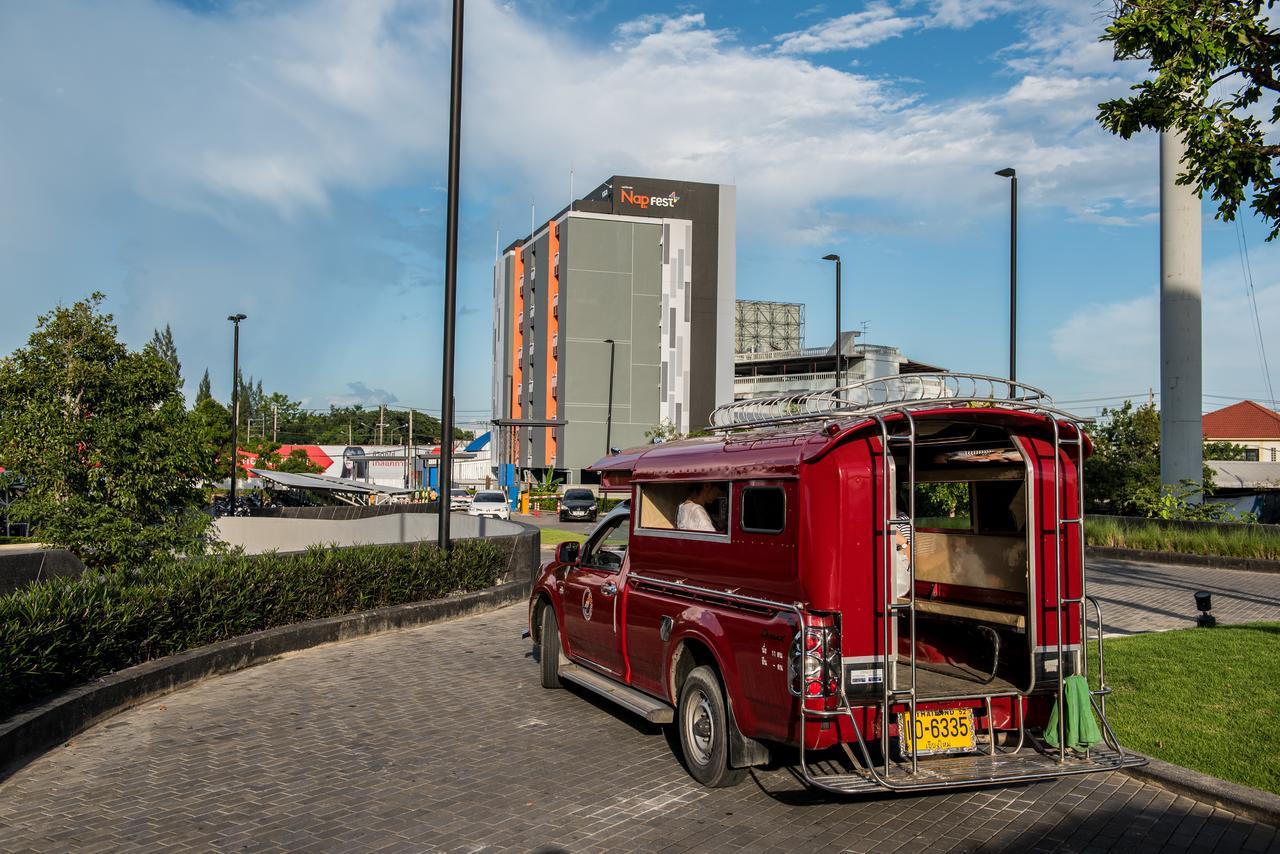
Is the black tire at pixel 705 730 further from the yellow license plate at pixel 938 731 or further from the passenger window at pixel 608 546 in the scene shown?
the passenger window at pixel 608 546

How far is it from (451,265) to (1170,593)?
1290cm

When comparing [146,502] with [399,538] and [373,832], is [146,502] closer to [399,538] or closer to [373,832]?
[373,832]

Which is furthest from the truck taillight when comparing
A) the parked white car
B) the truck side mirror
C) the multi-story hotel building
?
the multi-story hotel building

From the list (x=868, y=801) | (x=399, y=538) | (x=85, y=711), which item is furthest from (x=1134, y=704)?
(x=399, y=538)

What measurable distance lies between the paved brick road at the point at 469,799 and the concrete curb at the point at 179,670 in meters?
0.15

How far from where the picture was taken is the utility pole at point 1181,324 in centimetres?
2577

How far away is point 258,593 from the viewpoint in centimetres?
1147

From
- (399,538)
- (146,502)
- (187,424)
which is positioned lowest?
(399,538)

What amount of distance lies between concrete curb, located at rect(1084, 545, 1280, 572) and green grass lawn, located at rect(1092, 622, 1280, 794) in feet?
32.2

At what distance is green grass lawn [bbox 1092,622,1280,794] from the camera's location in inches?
274

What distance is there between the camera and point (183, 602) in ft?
33.2

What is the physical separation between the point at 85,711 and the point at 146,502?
505cm

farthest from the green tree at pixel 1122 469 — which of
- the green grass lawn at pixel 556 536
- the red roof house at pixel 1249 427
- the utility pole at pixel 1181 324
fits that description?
the red roof house at pixel 1249 427

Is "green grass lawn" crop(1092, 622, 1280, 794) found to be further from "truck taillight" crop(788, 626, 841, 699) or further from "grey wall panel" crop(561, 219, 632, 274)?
"grey wall panel" crop(561, 219, 632, 274)
